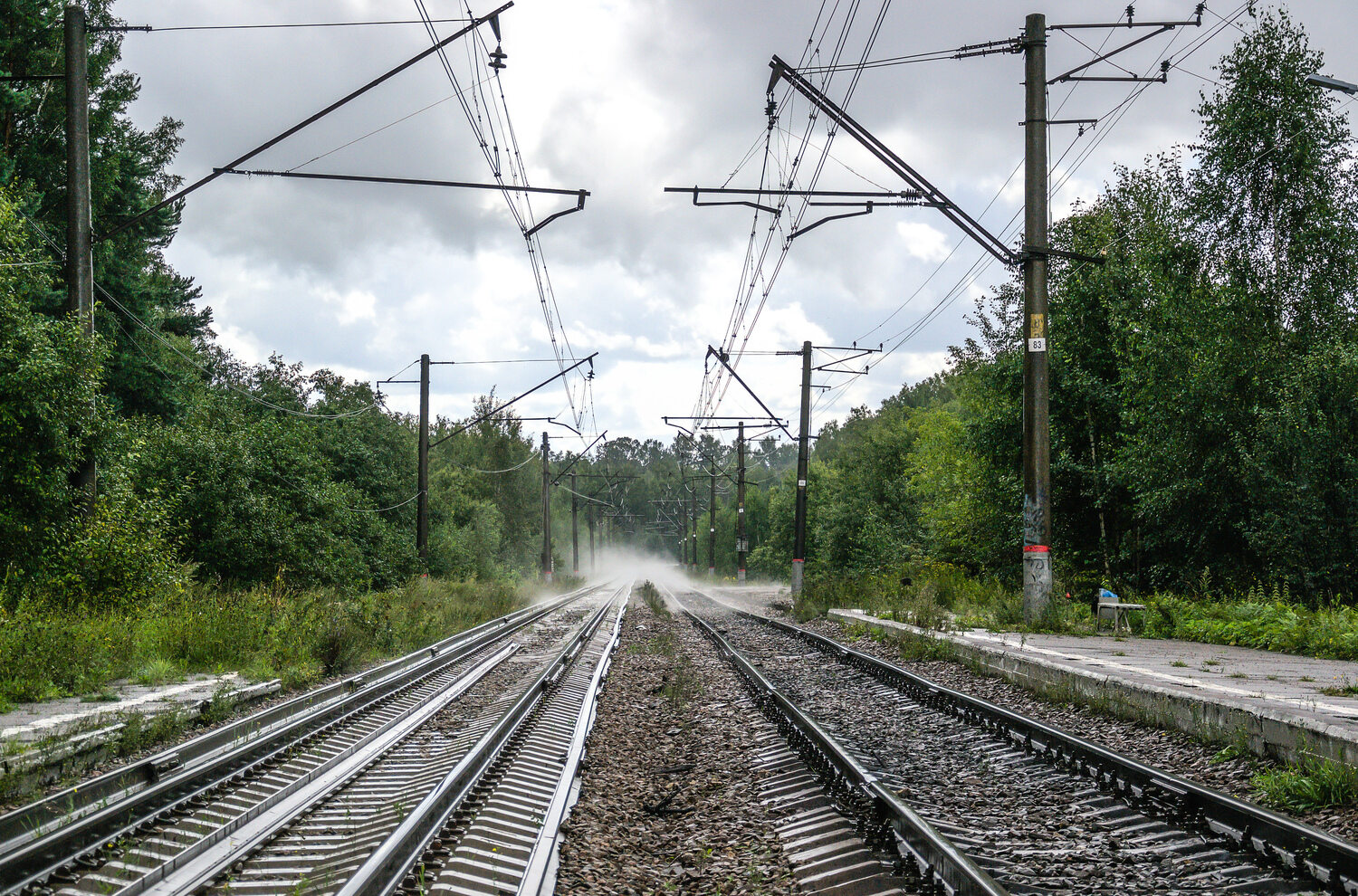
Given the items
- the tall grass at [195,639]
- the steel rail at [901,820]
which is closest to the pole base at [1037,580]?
the steel rail at [901,820]

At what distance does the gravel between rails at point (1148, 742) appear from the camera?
5.84 metres

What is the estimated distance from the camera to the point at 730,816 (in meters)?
6.85

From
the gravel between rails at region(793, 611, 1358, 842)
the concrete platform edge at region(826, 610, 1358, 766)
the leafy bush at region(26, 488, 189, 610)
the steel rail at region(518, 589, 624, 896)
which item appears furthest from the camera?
the leafy bush at region(26, 488, 189, 610)

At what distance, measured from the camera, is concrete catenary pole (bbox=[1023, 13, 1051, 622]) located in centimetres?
1605

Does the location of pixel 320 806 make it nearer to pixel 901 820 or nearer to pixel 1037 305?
pixel 901 820

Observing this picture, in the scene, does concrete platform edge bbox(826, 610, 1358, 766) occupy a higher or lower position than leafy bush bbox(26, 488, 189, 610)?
lower

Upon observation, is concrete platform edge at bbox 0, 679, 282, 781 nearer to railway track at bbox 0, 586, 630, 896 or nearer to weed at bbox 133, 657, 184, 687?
railway track at bbox 0, 586, 630, 896

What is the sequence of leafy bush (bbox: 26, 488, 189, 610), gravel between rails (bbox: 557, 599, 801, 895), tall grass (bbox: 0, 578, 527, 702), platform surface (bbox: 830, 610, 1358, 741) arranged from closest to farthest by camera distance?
1. gravel between rails (bbox: 557, 599, 801, 895)
2. platform surface (bbox: 830, 610, 1358, 741)
3. tall grass (bbox: 0, 578, 527, 702)
4. leafy bush (bbox: 26, 488, 189, 610)

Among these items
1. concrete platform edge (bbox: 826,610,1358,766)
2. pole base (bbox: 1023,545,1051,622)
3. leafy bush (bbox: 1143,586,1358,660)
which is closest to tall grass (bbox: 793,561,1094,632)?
pole base (bbox: 1023,545,1051,622)

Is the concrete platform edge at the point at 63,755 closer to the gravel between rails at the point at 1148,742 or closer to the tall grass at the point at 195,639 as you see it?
the tall grass at the point at 195,639

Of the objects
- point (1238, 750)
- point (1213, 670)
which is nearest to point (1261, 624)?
point (1213, 670)

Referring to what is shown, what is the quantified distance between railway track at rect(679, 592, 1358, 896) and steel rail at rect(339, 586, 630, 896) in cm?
272

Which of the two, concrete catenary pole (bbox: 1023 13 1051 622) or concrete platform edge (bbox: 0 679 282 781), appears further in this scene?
concrete catenary pole (bbox: 1023 13 1051 622)

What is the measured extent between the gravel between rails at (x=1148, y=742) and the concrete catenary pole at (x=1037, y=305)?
352 cm
